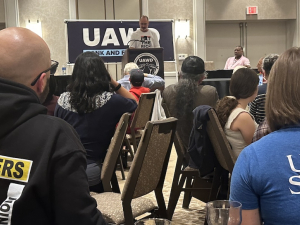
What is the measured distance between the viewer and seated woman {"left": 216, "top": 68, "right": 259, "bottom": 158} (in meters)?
2.81

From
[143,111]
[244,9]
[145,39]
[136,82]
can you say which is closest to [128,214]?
[143,111]

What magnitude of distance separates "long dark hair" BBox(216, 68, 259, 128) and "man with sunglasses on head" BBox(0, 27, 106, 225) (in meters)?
1.95

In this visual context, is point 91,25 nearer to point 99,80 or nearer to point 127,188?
point 99,80

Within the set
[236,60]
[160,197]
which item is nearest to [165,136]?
[160,197]

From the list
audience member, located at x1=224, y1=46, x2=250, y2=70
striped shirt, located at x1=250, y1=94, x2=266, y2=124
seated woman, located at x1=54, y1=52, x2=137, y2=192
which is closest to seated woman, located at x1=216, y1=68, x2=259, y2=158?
striped shirt, located at x1=250, y1=94, x2=266, y2=124

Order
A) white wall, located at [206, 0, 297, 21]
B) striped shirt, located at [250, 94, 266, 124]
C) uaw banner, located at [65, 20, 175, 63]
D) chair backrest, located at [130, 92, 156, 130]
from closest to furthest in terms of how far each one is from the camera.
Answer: striped shirt, located at [250, 94, 266, 124], chair backrest, located at [130, 92, 156, 130], uaw banner, located at [65, 20, 175, 63], white wall, located at [206, 0, 297, 21]

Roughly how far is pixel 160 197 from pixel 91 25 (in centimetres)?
717

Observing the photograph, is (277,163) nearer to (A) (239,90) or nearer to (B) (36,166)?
(B) (36,166)

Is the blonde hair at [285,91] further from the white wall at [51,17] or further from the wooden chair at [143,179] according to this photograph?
the white wall at [51,17]

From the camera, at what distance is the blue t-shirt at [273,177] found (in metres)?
1.34

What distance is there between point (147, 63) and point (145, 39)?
4.01ft

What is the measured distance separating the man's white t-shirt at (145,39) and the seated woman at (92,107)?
5330 mm

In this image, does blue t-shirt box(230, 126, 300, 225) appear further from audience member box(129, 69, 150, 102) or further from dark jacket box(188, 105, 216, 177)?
audience member box(129, 69, 150, 102)

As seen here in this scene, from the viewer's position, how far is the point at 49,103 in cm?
314
